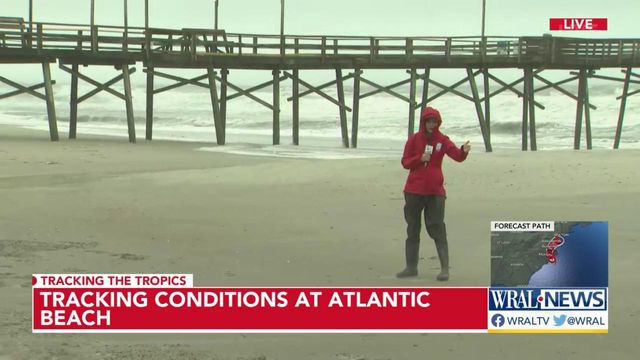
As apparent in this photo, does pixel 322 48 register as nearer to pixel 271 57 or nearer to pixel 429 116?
pixel 271 57

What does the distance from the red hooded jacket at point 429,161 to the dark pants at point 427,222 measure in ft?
0.25

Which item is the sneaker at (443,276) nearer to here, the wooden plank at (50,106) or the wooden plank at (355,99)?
the wooden plank at (50,106)

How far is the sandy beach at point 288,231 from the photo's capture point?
6.03 metres

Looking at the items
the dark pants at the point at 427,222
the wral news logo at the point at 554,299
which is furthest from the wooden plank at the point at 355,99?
the wral news logo at the point at 554,299

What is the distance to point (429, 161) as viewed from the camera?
7.93 meters

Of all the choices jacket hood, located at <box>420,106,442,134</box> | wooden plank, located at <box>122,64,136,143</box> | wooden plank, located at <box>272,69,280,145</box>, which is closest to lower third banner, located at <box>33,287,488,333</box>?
jacket hood, located at <box>420,106,442,134</box>

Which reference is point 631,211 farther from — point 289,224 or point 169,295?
point 169,295

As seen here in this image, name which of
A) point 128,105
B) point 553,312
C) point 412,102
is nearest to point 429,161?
point 553,312

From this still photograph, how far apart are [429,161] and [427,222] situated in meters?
0.52

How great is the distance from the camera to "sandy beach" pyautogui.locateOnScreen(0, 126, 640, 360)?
6.03 meters

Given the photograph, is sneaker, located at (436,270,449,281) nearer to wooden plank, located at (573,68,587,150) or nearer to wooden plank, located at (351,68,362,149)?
wooden plank, located at (351,68,362,149)

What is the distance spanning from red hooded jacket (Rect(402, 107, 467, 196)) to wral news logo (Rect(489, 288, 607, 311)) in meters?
1.69

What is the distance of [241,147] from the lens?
2522 cm

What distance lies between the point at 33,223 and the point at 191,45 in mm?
16382
